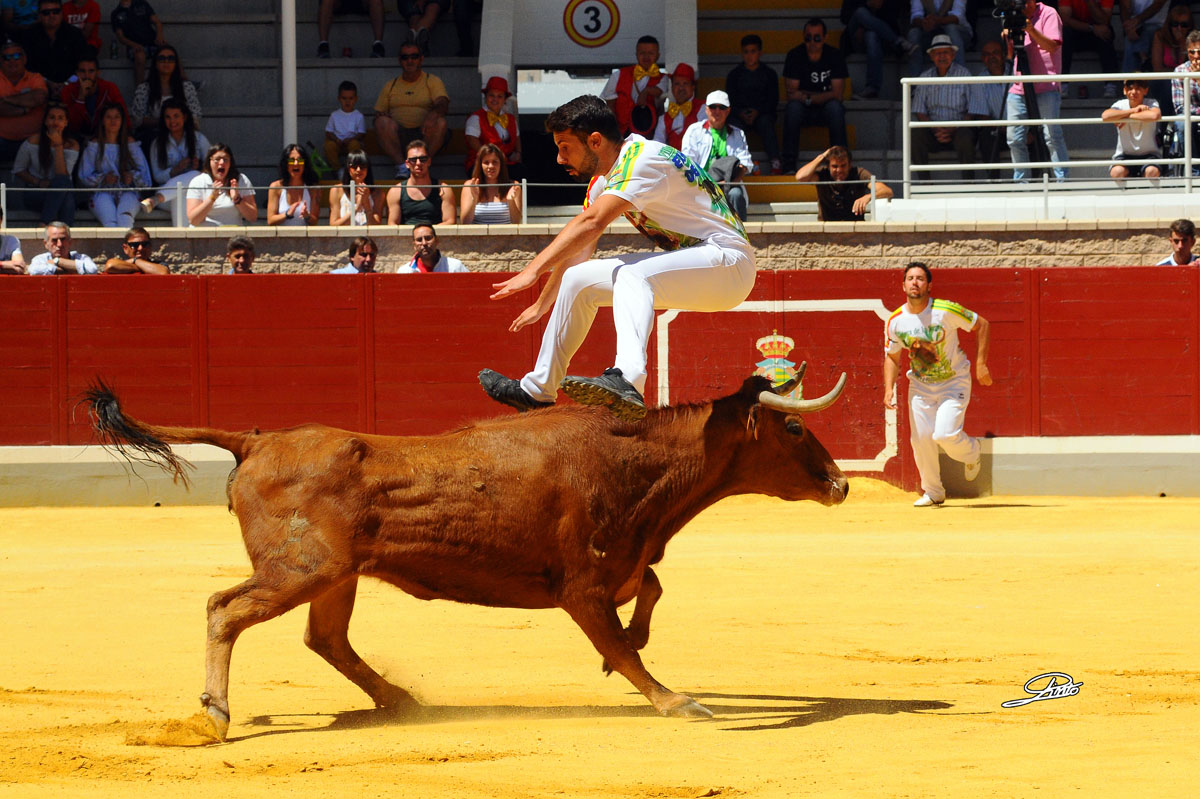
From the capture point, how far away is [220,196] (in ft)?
44.6

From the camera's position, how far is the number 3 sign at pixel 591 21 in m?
17.1

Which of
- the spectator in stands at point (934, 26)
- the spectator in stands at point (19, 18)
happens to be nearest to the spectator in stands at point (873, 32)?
the spectator in stands at point (934, 26)

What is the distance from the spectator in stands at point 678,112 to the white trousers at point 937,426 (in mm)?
3583

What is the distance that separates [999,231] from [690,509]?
8.93 m

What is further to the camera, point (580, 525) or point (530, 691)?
point (530, 691)

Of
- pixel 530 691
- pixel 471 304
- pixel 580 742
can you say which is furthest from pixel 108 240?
pixel 580 742

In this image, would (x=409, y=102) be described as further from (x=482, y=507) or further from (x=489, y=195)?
(x=482, y=507)

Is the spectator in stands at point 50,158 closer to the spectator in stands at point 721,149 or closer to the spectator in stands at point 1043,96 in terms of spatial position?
the spectator in stands at point 721,149

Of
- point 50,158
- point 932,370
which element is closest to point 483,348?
point 932,370

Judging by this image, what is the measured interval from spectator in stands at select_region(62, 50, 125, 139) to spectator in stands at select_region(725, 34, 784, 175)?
231 inches

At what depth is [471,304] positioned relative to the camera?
13.3m

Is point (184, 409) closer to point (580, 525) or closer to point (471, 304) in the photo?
point (471, 304)

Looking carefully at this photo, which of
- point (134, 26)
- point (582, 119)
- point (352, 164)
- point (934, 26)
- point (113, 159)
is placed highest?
point (134, 26)

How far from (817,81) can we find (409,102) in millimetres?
4042
